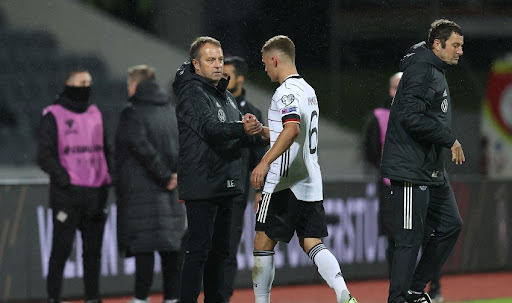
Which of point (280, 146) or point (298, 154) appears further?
point (298, 154)

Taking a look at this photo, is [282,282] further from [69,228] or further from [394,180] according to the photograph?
[394,180]

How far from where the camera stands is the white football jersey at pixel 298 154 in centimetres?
630

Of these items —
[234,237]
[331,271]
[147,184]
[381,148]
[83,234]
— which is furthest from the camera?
[381,148]

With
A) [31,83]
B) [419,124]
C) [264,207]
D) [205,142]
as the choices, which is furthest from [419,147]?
[31,83]

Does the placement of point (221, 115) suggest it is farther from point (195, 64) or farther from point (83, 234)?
point (83, 234)

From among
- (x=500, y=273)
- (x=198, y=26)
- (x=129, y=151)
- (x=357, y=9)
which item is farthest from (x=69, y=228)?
(x=357, y=9)

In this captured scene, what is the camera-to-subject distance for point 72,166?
314 inches

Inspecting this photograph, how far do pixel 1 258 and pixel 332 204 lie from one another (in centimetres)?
343

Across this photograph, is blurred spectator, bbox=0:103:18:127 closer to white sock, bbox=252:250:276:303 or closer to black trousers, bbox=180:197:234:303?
black trousers, bbox=180:197:234:303

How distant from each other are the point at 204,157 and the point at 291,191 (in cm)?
60

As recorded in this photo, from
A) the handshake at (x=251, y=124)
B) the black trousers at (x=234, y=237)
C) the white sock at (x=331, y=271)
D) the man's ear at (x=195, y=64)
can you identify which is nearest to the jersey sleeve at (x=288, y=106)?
the handshake at (x=251, y=124)

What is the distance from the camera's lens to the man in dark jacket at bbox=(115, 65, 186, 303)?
7.92 m

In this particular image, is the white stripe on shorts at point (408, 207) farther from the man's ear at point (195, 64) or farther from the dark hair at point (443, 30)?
the man's ear at point (195, 64)

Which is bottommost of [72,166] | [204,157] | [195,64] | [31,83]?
[72,166]
